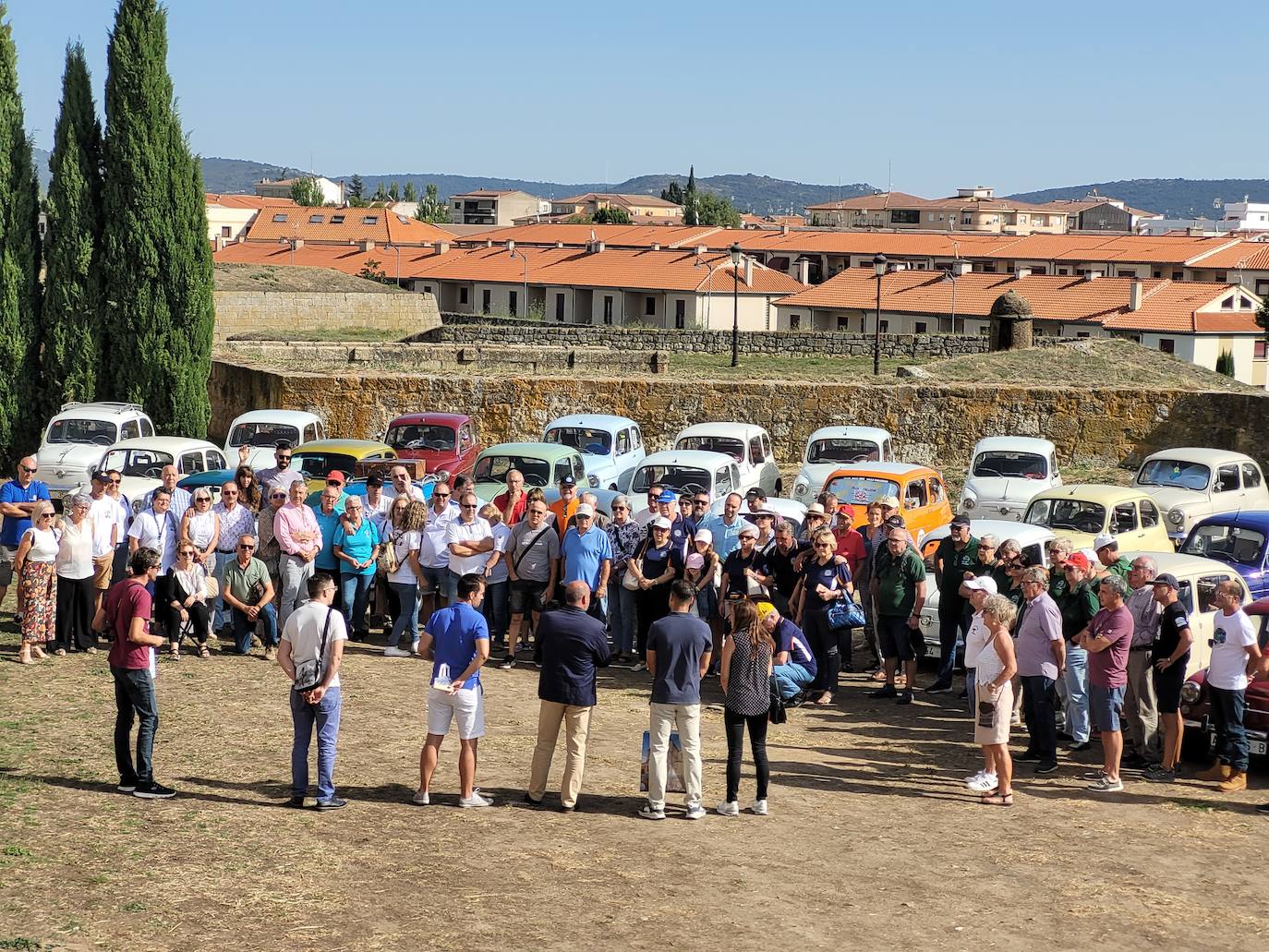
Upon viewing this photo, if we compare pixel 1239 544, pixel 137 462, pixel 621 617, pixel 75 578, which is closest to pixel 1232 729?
pixel 621 617

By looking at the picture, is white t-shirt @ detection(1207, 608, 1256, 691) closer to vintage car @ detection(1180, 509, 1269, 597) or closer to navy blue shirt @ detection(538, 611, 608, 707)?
navy blue shirt @ detection(538, 611, 608, 707)

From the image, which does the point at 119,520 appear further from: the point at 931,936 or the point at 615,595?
the point at 931,936

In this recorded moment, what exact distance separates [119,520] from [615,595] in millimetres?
4677

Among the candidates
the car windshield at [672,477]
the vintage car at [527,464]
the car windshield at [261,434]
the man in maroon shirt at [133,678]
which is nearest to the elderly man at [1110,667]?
the man in maroon shirt at [133,678]

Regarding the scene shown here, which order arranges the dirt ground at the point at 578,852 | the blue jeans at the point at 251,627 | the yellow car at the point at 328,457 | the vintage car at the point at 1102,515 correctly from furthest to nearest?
the yellow car at the point at 328,457
the vintage car at the point at 1102,515
the blue jeans at the point at 251,627
the dirt ground at the point at 578,852

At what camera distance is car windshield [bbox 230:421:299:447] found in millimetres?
22625

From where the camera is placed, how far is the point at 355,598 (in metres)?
14.5

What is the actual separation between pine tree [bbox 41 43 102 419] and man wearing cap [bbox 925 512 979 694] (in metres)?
18.6

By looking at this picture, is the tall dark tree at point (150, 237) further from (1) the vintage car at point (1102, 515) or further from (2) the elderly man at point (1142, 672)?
(2) the elderly man at point (1142, 672)

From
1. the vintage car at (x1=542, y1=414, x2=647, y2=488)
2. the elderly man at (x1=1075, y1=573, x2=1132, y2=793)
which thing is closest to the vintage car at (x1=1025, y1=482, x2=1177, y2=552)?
the vintage car at (x1=542, y1=414, x2=647, y2=488)

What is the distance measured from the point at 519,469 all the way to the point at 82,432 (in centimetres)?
731

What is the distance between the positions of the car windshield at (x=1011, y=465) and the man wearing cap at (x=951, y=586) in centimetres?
826

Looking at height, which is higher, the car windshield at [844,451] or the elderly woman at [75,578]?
the car windshield at [844,451]

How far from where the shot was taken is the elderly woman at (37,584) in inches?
520
